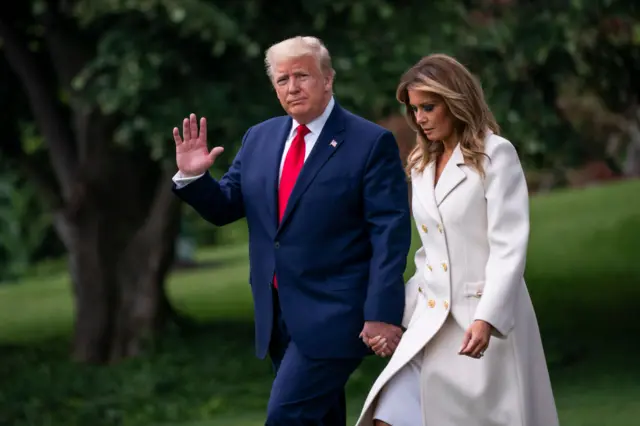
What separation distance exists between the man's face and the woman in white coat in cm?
44

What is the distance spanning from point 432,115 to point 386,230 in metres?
0.54

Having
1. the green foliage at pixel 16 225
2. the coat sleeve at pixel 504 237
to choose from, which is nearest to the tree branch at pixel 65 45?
the coat sleeve at pixel 504 237

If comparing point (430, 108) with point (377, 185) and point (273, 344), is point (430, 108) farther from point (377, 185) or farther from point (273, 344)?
point (273, 344)

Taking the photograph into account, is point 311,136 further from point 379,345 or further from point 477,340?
point 477,340

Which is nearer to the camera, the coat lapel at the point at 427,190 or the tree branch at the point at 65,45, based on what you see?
the coat lapel at the point at 427,190

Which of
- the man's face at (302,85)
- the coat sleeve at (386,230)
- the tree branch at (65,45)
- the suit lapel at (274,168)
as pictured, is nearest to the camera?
the coat sleeve at (386,230)

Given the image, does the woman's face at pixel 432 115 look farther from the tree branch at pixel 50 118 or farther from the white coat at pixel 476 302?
the tree branch at pixel 50 118

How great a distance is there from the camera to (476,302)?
204 inches

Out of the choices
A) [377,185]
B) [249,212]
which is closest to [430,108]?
[377,185]

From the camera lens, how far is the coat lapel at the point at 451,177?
5.18 meters

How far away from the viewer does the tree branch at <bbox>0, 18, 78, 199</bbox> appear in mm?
16234

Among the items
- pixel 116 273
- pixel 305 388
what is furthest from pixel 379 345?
pixel 116 273

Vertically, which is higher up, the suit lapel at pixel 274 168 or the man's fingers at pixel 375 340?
the suit lapel at pixel 274 168

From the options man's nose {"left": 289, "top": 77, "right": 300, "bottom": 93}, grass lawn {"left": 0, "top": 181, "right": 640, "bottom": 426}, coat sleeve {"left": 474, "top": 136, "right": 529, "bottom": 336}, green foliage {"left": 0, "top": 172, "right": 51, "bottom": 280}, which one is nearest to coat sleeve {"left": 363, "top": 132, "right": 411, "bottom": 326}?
man's nose {"left": 289, "top": 77, "right": 300, "bottom": 93}
